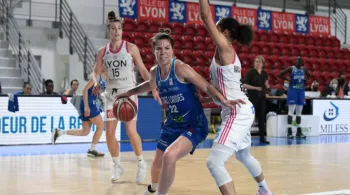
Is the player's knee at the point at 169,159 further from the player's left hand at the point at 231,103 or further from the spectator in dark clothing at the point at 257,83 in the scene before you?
the spectator in dark clothing at the point at 257,83

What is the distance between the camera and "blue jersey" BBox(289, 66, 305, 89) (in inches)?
623

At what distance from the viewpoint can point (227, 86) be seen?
5.65 metres

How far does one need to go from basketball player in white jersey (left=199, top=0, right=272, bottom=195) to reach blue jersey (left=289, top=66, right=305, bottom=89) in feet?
33.9

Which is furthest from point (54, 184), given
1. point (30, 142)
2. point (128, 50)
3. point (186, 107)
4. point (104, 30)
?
point (104, 30)

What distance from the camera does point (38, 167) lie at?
9117 mm

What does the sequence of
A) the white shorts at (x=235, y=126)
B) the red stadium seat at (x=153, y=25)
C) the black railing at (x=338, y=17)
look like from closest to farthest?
the white shorts at (x=235, y=126)
the red stadium seat at (x=153, y=25)
the black railing at (x=338, y=17)

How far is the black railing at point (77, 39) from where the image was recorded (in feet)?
59.8

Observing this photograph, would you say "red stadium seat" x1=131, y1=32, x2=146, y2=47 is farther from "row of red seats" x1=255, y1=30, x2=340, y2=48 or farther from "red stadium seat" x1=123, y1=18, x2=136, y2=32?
"row of red seats" x1=255, y1=30, x2=340, y2=48

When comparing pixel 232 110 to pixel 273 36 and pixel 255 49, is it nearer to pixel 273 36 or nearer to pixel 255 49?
pixel 255 49

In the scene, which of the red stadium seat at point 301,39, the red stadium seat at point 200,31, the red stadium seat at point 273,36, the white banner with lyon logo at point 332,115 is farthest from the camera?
the red stadium seat at point 301,39

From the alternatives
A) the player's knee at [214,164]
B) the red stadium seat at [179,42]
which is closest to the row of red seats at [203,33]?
the red stadium seat at [179,42]

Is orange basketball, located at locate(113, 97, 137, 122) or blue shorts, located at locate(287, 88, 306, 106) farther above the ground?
orange basketball, located at locate(113, 97, 137, 122)

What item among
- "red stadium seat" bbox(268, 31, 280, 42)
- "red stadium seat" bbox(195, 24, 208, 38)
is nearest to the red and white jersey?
"red stadium seat" bbox(195, 24, 208, 38)

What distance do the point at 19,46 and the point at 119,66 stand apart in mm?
9815
